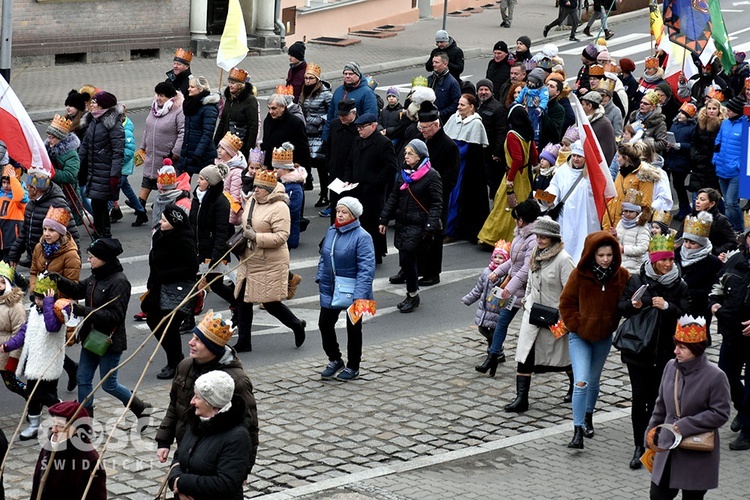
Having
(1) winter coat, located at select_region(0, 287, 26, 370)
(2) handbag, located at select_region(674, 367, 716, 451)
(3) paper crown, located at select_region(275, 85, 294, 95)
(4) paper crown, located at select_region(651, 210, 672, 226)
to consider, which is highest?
(3) paper crown, located at select_region(275, 85, 294, 95)

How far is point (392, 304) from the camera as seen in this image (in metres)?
14.8

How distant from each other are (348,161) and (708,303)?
545cm

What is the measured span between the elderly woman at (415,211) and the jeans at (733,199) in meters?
4.21

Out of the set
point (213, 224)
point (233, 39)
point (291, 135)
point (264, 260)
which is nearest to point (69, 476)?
point (264, 260)

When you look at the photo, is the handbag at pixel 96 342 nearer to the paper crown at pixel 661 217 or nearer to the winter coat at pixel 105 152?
the winter coat at pixel 105 152

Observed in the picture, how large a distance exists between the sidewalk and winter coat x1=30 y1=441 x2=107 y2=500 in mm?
14614

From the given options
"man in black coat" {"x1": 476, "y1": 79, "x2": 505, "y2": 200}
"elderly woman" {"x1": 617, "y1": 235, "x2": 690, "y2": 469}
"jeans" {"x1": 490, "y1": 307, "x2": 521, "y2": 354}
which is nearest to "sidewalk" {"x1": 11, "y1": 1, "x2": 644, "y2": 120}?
"man in black coat" {"x1": 476, "y1": 79, "x2": 505, "y2": 200}

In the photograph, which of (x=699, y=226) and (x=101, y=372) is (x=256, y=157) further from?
(x=699, y=226)

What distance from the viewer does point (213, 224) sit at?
13.5 meters

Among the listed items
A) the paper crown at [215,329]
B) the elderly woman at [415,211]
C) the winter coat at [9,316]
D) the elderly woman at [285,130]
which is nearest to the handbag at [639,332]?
the paper crown at [215,329]

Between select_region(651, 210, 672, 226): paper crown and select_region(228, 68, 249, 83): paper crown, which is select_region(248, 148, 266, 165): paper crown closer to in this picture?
select_region(228, 68, 249, 83): paper crown

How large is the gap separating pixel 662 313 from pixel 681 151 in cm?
806

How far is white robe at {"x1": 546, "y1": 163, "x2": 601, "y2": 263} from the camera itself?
14.1m

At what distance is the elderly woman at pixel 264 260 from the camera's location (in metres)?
12.8
